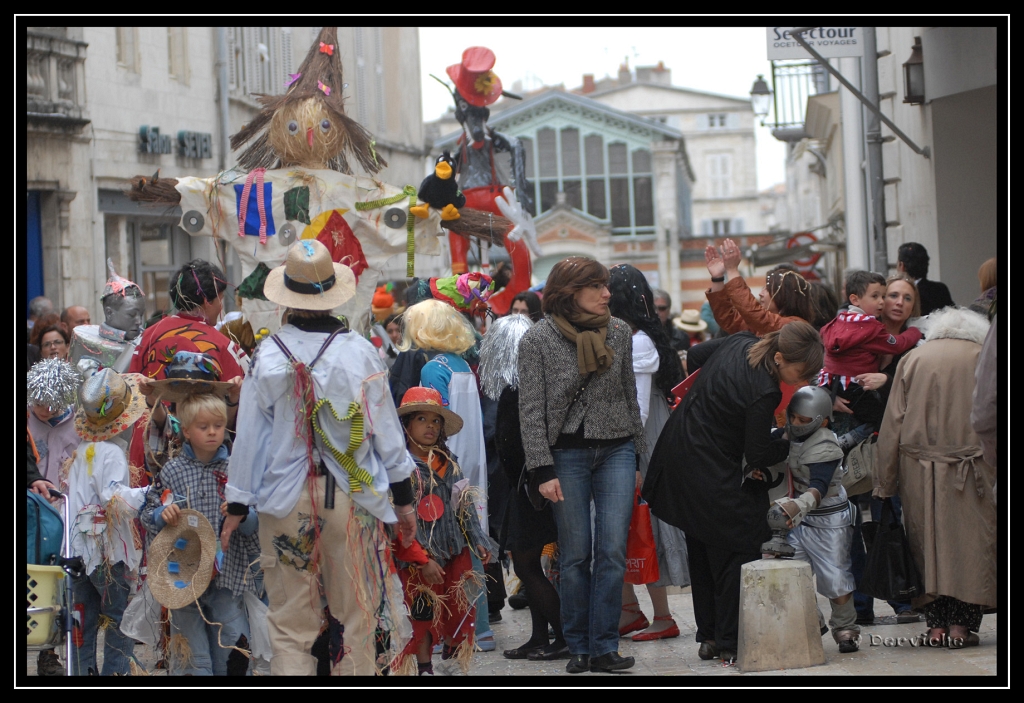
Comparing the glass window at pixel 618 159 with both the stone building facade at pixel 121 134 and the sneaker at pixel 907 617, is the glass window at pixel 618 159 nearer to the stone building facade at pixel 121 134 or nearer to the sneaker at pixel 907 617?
the stone building facade at pixel 121 134

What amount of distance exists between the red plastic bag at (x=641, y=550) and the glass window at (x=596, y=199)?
4486 cm

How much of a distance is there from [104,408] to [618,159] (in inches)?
1827

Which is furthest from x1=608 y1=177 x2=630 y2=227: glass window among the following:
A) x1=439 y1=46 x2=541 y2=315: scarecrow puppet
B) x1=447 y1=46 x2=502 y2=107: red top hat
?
x1=447 y1=46 x2=502 y2=107: red top hat

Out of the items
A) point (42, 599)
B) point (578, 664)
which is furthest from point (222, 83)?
point (42, 599)

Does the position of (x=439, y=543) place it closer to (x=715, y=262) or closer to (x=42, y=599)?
(x=42, y=599)

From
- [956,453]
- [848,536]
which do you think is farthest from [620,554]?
[956,453]

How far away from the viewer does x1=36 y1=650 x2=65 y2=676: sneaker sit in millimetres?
6148

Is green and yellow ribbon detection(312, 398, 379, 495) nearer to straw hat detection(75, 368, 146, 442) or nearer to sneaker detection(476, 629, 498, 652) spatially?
straw hat detection(75, 368, 146, 442)

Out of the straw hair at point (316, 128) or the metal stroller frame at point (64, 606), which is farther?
the straw hair at point (316, 128)

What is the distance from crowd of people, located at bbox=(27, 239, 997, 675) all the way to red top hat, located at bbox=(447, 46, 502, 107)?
2.28 m

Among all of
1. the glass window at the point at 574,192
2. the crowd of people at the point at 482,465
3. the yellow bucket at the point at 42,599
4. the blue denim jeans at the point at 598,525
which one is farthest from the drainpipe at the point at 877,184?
the glass window at the point at 574,192

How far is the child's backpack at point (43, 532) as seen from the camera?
5.49 meters

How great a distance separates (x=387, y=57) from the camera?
30328mm

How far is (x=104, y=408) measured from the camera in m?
5.70
